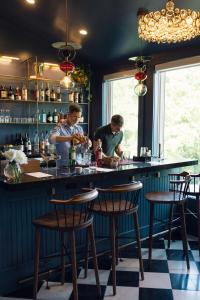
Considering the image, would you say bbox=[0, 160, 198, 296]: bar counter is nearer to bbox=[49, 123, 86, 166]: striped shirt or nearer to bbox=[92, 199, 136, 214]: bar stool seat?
bbox=[92, 199, 136, 214]: bar stool seat

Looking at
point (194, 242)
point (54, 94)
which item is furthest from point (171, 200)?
point (54, 94)

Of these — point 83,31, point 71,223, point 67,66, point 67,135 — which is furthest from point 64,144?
point 83,31

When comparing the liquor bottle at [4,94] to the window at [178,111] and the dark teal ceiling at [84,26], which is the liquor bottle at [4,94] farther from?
the window at [178,111]

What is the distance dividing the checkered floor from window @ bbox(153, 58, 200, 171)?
1772mm

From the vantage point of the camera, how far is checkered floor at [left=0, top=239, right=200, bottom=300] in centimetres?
279

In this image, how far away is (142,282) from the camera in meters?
3.03

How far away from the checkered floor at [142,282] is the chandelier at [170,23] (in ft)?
7.17

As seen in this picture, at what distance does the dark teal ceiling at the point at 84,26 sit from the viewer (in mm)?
4156

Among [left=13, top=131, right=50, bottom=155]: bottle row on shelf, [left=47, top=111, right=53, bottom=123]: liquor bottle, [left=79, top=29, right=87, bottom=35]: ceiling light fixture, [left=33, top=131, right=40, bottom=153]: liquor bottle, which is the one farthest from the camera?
[left=47, top=111, right=53, bottom=123]: liquor bottle

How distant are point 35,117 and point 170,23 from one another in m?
3.42

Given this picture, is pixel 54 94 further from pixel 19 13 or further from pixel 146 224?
pixel 146 224


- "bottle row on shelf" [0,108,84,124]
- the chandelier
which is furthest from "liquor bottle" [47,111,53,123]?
the chandelier

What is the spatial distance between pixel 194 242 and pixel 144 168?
131 cm

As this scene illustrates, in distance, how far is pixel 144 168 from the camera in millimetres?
3506
